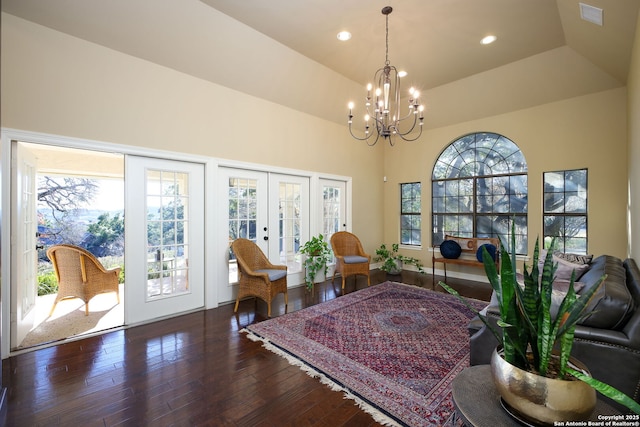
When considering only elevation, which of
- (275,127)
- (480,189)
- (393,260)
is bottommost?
(393,260)

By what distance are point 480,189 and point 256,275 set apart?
4.48 meters

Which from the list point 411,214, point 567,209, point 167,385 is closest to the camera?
point 167,385

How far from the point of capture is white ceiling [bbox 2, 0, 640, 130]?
286cm

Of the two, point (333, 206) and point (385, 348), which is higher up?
point (333, 206)

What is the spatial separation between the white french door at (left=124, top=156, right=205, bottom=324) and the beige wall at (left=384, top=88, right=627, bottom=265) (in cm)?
504

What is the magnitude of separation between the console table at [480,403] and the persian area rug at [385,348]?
745 millimetres

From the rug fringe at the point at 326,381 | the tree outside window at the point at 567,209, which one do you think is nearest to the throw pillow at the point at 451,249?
the tree outside window at the point at 567,209

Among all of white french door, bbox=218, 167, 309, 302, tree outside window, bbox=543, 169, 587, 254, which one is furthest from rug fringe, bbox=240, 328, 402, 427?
tree outside window, bbox=543, 169, 587, 254

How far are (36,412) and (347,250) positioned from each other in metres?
4.41

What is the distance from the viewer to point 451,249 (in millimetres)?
5273

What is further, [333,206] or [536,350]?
[333,206]

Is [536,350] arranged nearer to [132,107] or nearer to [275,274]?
[275,274]

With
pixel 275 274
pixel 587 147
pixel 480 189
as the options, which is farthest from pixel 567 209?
pixel 275 274

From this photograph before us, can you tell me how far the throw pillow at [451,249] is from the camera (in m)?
5.25
